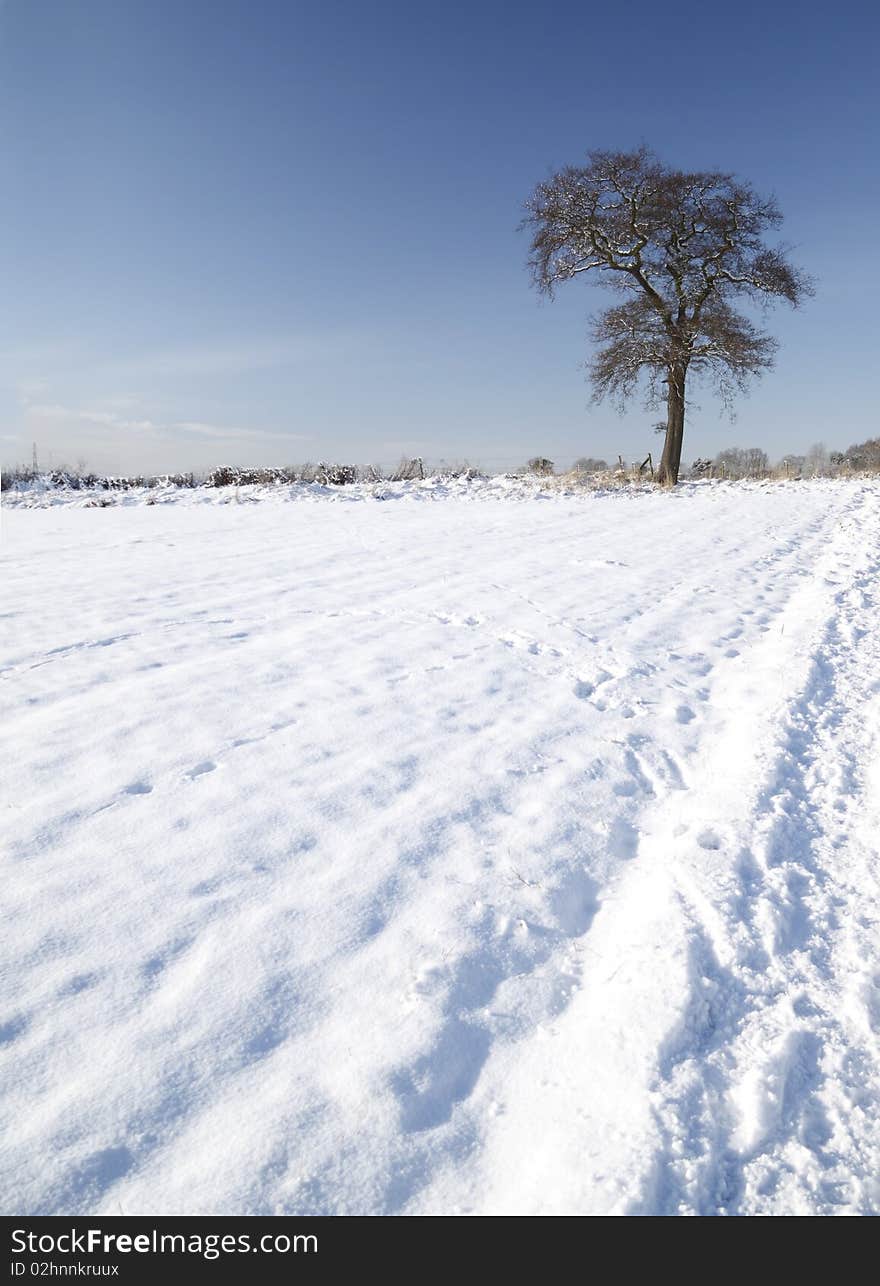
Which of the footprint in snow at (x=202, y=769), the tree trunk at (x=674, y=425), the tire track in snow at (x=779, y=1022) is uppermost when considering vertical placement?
the tree trunk at (x=674, y=425)

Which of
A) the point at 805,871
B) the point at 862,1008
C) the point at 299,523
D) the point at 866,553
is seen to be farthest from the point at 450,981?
the point at 299,523

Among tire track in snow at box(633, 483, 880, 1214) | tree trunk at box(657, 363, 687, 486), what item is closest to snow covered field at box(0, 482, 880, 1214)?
tire track in snow at box(633, 483, 880, 1214)

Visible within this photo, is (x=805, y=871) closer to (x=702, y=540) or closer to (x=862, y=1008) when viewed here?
(x=862, y=1008)

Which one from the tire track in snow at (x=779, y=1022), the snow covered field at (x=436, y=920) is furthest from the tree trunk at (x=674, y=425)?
the tire track in snow at (x=779, y=1022)

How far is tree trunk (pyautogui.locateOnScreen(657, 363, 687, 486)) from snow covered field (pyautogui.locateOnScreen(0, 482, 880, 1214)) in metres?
18.1

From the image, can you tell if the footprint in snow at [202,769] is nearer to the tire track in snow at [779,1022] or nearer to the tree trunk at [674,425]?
the tire track in snow at [779,1022]

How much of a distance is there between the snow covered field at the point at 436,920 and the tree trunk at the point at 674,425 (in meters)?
18.1

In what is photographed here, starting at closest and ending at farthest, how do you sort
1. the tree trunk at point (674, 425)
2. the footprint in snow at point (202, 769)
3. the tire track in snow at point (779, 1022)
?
the tire track in snow at point (779, 1022) < the footprint in snow at point (202, 769) < the tree trunk at point (674, 425)

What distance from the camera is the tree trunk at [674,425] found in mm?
21641

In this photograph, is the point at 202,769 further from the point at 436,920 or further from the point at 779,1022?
Result: the point at 779,1022

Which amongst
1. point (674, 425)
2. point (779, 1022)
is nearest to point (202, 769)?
point (779, 1022)

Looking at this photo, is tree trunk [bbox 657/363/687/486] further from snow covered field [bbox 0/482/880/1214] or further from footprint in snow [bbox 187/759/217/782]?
footprint in snow [bbox 187/759/217/782]

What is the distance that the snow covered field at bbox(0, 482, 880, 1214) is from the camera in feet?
4.91

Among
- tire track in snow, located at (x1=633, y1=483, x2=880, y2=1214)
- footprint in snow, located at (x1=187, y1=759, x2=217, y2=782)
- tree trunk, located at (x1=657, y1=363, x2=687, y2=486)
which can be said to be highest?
tree trunk, located at (x1=657, y1=363, x2=687, y2=486)
